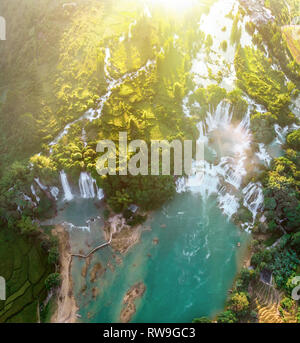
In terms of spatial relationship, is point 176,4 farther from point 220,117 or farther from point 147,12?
point 220,117

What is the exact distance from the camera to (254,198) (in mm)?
41906

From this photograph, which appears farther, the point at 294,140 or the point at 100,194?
the point at 294,140

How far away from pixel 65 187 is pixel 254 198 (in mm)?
32923

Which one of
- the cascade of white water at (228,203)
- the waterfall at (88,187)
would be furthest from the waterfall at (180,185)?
the waterfall at (88,187)

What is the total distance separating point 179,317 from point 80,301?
14.0 meters

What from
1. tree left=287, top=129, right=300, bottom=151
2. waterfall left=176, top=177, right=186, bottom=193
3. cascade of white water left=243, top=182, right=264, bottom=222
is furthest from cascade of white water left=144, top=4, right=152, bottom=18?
→ cascade of white water left=243, top=182, right=264, bottom=222

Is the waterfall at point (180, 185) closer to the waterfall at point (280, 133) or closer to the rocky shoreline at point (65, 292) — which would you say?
the rocky shoreline at point (65, 292)

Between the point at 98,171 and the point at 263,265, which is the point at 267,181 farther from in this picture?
the point at 98,171

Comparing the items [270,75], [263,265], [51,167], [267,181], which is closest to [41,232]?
[51,167]

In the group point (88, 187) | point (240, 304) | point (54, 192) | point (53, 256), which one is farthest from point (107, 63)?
point (240, 304)

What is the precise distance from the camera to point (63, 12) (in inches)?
2474

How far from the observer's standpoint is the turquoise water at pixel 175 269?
3453 centimetres

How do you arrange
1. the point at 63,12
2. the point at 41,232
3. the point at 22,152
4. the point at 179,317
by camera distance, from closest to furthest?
the point at 179,317, the point at 41,232, the point at 22,152, the point at 63,12

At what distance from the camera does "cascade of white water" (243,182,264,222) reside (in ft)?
136
